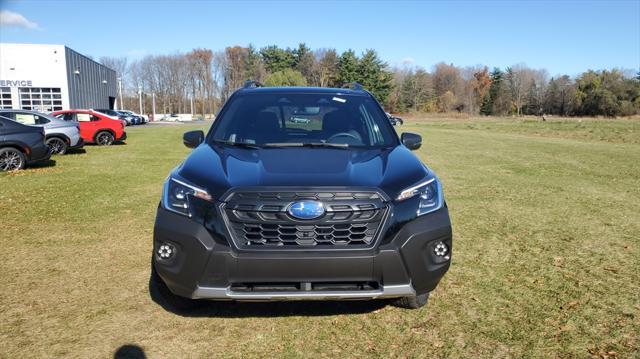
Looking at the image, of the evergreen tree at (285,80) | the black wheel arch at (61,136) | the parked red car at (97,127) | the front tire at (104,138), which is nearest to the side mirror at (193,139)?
the black wheel arch at (61,136)

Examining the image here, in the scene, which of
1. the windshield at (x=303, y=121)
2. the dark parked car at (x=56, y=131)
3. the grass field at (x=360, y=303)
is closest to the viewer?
the grass field at (x=360, y=303)

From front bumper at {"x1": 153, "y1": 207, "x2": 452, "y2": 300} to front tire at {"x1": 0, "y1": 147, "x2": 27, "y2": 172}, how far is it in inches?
430

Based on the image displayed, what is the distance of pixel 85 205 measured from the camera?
7859mm

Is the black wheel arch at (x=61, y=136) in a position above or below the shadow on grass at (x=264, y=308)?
above

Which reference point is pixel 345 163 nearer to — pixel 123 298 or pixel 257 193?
pixel 257 193

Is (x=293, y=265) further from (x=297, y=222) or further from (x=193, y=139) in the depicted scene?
(x=193, y=139)

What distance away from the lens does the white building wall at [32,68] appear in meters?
42.9

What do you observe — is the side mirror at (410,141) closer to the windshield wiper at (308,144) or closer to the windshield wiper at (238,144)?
the windshield wiper at (308,144)

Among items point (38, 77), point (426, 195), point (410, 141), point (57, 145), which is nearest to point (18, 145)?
point (57, 145)

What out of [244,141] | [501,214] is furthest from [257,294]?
[501,214]

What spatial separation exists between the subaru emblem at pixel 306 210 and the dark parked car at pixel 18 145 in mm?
11509

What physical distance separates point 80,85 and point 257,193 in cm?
5295

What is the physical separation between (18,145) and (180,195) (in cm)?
1091

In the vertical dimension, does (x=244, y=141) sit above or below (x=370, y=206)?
above
